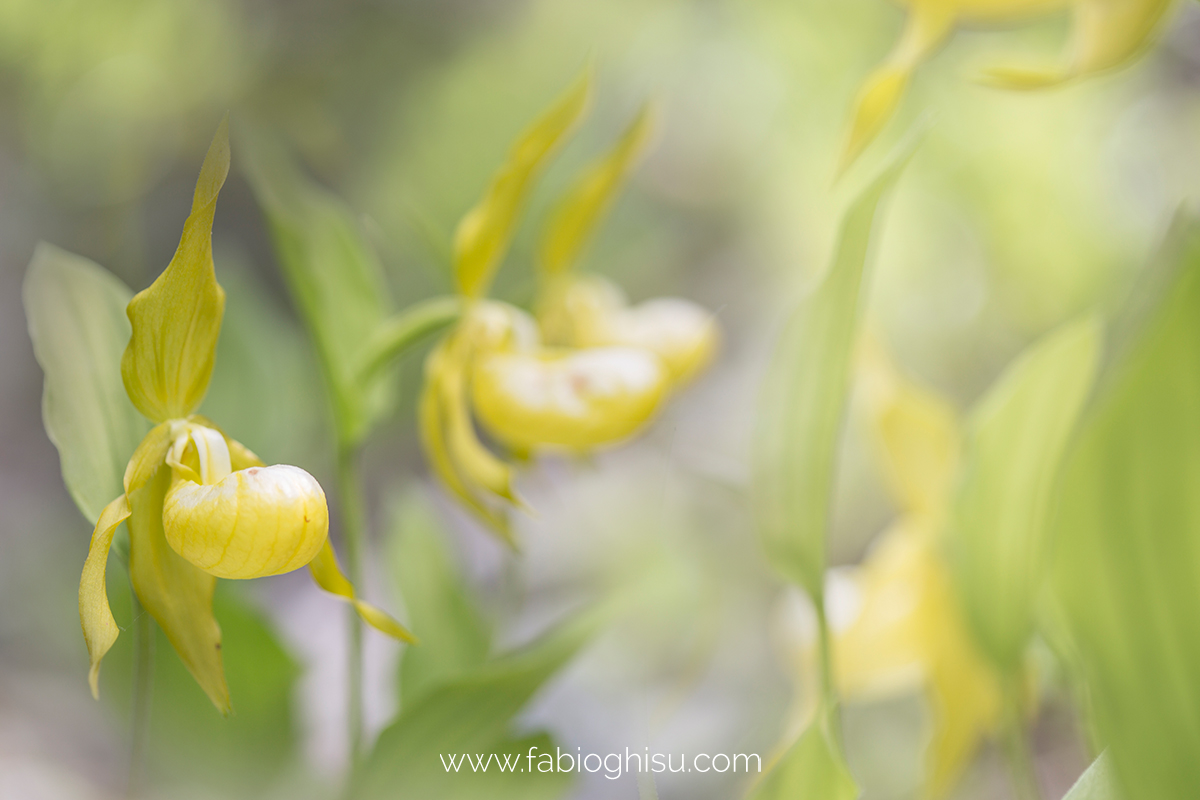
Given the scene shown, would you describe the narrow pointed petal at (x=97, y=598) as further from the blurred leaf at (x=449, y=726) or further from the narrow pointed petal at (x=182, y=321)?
the blurred leaf at (x=449, y=726)

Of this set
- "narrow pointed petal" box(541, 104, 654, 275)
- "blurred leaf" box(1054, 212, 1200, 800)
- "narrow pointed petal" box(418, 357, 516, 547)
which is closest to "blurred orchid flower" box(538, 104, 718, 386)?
"narrow pointed petal" box(541, 104, 654, 275)

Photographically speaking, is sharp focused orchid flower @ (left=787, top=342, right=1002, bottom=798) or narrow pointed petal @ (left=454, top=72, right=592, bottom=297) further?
sharp focused orchid flower @ (left=787, top=342, right=1002, bottom=798)

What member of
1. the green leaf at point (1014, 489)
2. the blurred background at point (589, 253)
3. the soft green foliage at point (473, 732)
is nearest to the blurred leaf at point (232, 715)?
the blurred background at point (589, 253)

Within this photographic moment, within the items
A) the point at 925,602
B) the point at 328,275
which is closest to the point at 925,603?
the point at 925,602

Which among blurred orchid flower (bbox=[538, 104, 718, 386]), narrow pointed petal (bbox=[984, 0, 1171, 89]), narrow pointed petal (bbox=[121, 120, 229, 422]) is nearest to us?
narrow pointed petal (bbox=[121, 120, 229, 422])

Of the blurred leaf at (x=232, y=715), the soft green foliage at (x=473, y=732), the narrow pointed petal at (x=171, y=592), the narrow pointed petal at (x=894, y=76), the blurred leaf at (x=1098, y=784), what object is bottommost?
the blurred leaf at (x=232, y=715)

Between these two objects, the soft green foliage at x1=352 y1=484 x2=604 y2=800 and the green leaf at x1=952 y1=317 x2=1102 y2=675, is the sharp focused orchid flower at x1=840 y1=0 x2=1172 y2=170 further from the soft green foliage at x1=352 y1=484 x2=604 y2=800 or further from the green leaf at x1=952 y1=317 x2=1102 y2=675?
the soft green foliage at x1=352 y1=484 x2=604 y2=800

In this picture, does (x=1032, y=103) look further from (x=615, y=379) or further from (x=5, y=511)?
(x=5, y=511)
